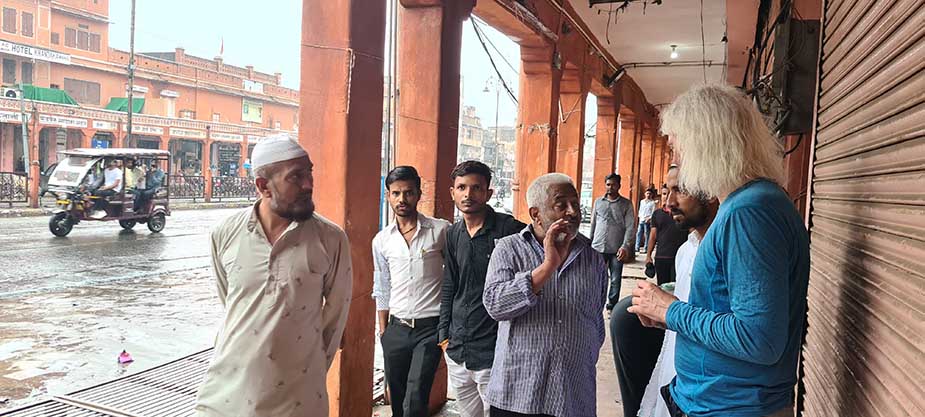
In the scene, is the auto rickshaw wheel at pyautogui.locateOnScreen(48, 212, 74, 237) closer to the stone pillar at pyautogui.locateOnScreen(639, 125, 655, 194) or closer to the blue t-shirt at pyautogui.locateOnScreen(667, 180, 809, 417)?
the blue t-shirt at pyautogui.locateOnScreen(667, 180, 809, 417)

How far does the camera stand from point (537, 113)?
23.5 ft

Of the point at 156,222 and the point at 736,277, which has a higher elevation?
the point at 736,277

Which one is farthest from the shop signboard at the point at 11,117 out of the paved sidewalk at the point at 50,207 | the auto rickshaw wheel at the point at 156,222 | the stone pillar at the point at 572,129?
the stone pillar at the point at 572,129

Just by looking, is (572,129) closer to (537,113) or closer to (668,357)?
(537,113)

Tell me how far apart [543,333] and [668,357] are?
46 cm

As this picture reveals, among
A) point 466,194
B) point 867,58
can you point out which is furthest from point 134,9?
point 867,58

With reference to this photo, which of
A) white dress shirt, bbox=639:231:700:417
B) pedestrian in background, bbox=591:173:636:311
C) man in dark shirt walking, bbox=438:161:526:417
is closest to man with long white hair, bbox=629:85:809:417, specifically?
white dress shirt, bbox=639:231:700:417

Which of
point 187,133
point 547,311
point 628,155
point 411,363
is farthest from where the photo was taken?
point 187,133

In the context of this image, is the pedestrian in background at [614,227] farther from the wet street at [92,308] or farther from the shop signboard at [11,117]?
the shop signboard at [11,117]

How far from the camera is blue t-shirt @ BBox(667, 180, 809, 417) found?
1359 millimetres

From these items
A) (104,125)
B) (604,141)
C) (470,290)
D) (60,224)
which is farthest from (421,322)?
(104,125)

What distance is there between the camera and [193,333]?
6441mm

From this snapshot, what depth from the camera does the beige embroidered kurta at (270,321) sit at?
208 cm

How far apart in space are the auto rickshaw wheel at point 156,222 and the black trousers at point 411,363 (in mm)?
13280
